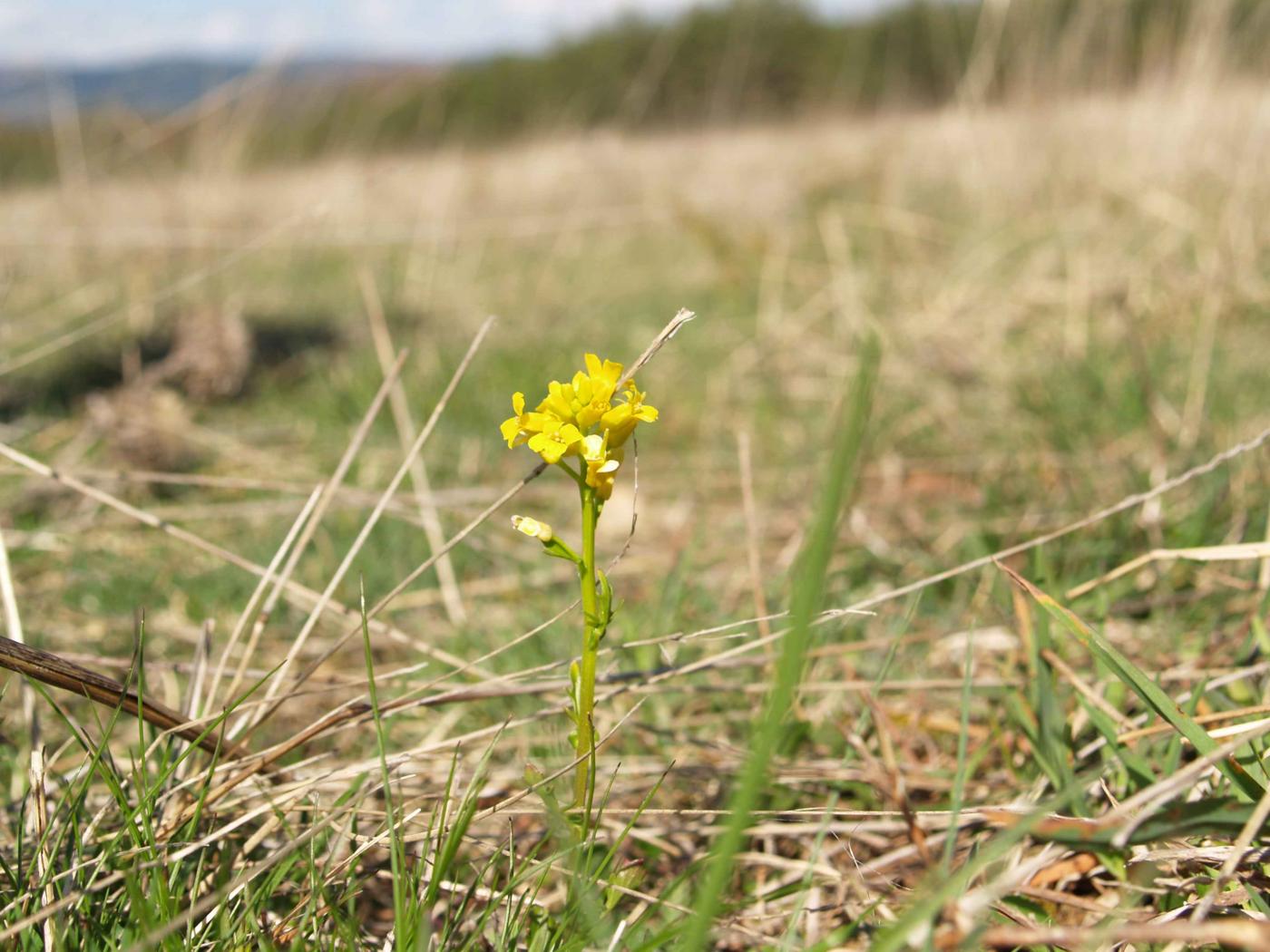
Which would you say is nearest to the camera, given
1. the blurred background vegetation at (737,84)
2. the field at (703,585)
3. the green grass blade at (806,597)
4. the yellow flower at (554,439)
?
the green grass blade at (806,597)

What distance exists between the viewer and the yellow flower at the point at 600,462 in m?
0.67

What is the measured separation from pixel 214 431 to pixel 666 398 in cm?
124

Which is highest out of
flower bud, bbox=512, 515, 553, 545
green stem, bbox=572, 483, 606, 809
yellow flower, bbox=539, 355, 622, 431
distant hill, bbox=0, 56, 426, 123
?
distant hill, bbox=0, 56, 426, 123

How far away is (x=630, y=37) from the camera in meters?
19.3

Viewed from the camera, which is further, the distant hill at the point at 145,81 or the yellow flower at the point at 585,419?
the distant hill at the point at 145,81

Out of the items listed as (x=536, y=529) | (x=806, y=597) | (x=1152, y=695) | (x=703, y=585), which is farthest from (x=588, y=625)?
(x=703, y=585)

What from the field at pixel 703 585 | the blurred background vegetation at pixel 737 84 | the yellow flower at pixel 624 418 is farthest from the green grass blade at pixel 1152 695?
the blurred background vegetation at pixel 737 84

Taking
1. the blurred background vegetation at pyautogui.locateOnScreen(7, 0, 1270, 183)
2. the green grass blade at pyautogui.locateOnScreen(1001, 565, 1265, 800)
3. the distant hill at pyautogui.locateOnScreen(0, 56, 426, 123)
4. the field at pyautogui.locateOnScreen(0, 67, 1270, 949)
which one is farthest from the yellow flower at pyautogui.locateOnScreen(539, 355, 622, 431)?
the distant hill at pyautogui.locateOnScreen(0, 56, 426, 123)

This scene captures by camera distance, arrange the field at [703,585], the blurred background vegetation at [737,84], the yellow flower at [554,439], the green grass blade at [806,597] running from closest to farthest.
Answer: the green grass blade at [806,597], the yellow flower at [554,439], the field at [703,585], the blurred background vegetation at [737,84]

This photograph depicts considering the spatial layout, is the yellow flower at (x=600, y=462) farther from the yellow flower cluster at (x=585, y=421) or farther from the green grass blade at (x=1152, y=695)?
the green grass blade at (x=1152, y=695)

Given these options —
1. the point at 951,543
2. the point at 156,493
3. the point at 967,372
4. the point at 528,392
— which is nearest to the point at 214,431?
the point at 156,493

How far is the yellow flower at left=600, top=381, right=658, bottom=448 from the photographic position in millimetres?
672

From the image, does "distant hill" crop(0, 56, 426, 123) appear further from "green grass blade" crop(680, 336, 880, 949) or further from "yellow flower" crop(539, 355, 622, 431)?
"green grass blade" crop(680, 336, 880, 949)

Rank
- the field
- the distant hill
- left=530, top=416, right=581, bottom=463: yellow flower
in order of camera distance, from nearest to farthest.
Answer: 1. left=530, top=416, right=581, bottom=463: yellow flower
2. the field
3. the distant hill
